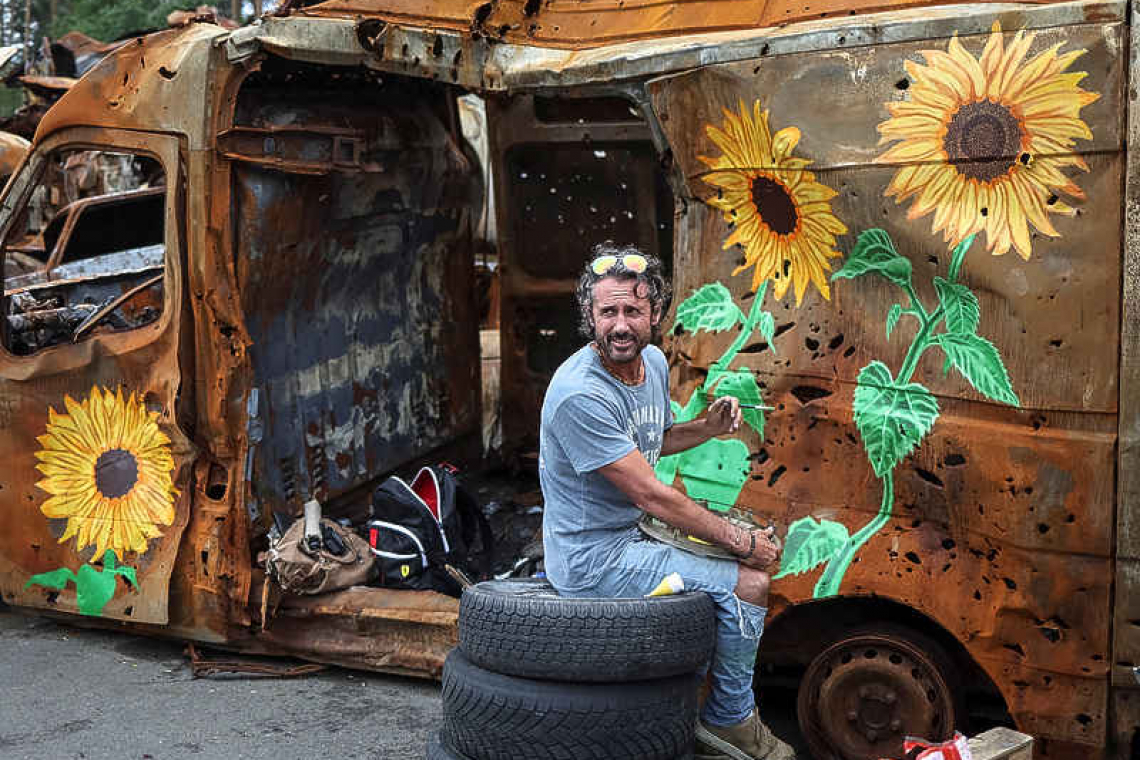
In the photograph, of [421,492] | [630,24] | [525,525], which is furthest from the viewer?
[525,525]

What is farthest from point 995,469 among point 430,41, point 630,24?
point 430,41

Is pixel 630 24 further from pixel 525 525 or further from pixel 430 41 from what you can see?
pixel 525 525

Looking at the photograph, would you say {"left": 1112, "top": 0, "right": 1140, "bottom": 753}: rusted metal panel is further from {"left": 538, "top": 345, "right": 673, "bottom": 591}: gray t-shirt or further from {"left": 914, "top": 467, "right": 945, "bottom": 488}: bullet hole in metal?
{"left": 538, "top": 345, "right": 673, "bottom": 591}: gray t-shirt

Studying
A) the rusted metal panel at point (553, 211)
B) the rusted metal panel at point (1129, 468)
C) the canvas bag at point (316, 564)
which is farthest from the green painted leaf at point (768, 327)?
the rusted metal panel at point (553, 211)

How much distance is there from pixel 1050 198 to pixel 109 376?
140 inches

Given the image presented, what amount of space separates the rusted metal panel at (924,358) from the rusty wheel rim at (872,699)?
9.3 inches

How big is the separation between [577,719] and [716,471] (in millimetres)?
1209

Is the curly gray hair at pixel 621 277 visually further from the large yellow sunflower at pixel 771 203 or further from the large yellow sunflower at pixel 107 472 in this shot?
the large yellow sunflower at pixel 107 472

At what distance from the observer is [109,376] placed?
17.4ft

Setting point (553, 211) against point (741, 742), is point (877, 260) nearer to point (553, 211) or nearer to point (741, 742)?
point (741, 742)

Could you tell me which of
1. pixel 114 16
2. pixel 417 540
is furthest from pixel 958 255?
pixel 114 16

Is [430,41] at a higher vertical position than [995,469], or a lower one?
higher

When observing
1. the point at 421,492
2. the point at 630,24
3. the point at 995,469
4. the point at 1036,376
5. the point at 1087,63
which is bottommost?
the point at 421,492

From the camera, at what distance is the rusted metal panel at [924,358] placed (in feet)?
12.0
